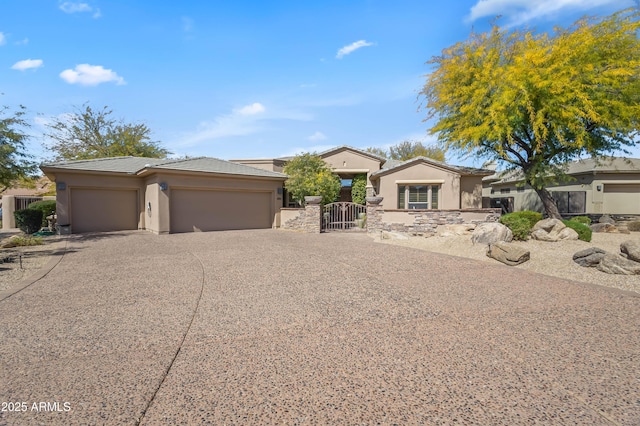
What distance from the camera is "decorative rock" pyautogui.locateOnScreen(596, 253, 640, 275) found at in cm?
707

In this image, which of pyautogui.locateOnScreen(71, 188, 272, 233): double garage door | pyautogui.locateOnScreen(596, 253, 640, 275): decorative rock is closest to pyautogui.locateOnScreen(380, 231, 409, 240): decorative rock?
pyautogui.locateOnScreen(596, 253, 640, 275): decorative rock

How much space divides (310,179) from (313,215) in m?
2.39

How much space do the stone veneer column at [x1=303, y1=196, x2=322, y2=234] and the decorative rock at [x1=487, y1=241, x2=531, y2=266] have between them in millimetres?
8401

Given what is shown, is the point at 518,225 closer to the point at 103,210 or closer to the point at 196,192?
the point at 196,192

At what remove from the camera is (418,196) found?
1805cm

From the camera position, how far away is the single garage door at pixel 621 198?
19906mm

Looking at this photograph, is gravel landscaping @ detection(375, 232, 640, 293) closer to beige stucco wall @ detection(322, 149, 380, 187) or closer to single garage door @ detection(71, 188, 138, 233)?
beige stucco wall @ detection(322, 149, 380, 187)

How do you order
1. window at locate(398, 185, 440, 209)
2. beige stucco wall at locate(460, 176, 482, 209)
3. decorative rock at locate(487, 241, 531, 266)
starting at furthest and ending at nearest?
beige stucco wall at locate(460, 176, 482, 209), window at locate(398, 185, 440, 209), decorative rock at locate(487, 241, 531, 266)

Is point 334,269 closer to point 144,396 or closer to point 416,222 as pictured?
point 144,396

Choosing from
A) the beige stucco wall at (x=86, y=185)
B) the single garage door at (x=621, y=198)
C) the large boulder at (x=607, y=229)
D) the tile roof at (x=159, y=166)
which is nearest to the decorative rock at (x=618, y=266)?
the large boulder at (x=607, y=229)

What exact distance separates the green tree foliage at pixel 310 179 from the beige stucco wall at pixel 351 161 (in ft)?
5.78

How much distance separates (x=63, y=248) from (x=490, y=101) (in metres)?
17.4

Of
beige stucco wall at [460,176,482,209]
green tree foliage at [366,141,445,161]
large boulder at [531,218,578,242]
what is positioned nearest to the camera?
large boulder at [531,218,578,242]

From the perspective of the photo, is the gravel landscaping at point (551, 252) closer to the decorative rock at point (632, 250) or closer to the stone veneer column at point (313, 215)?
the decorative rock at point (632, 250)
